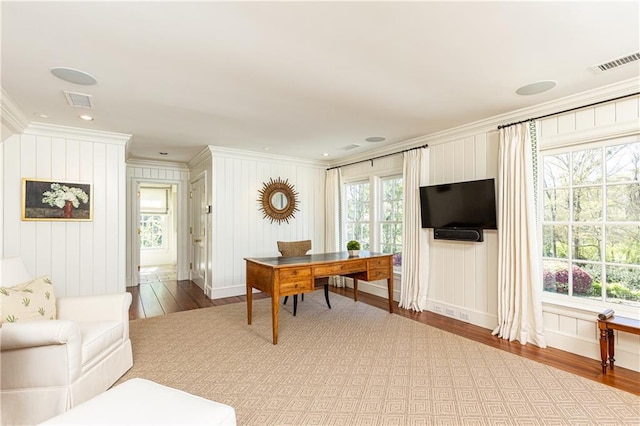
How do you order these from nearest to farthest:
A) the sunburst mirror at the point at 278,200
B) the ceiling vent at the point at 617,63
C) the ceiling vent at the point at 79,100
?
the ceiling vent at the point at 617,63, the ceiling vent at the point at 79,100, the sunburst mirror at the point at 278,200

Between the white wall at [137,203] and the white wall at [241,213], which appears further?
the white wall at [137,203]

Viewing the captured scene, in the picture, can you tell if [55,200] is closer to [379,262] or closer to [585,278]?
[379,262]

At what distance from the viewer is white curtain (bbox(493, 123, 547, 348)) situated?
312 centimetres

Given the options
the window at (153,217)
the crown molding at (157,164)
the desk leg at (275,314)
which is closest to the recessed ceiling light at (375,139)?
the desk leg at (275,314)

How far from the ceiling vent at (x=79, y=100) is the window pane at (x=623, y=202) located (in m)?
4.88

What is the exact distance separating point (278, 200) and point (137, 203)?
288 centimetres

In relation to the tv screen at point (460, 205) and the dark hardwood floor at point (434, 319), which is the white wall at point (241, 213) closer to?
the dark hardwood floor at point (434, 319)

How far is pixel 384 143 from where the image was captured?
4848mm

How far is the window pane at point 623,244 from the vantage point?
268 centimetres

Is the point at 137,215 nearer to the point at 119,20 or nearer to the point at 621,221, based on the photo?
the point at 119,20

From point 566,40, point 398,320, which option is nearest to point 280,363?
point 398,320

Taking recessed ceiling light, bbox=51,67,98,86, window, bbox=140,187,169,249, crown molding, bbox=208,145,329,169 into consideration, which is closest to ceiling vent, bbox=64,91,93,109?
recessed ceiling light, bbox=51,67,98,86

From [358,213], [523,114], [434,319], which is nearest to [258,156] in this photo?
[358,213]

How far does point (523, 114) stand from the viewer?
3.30m
